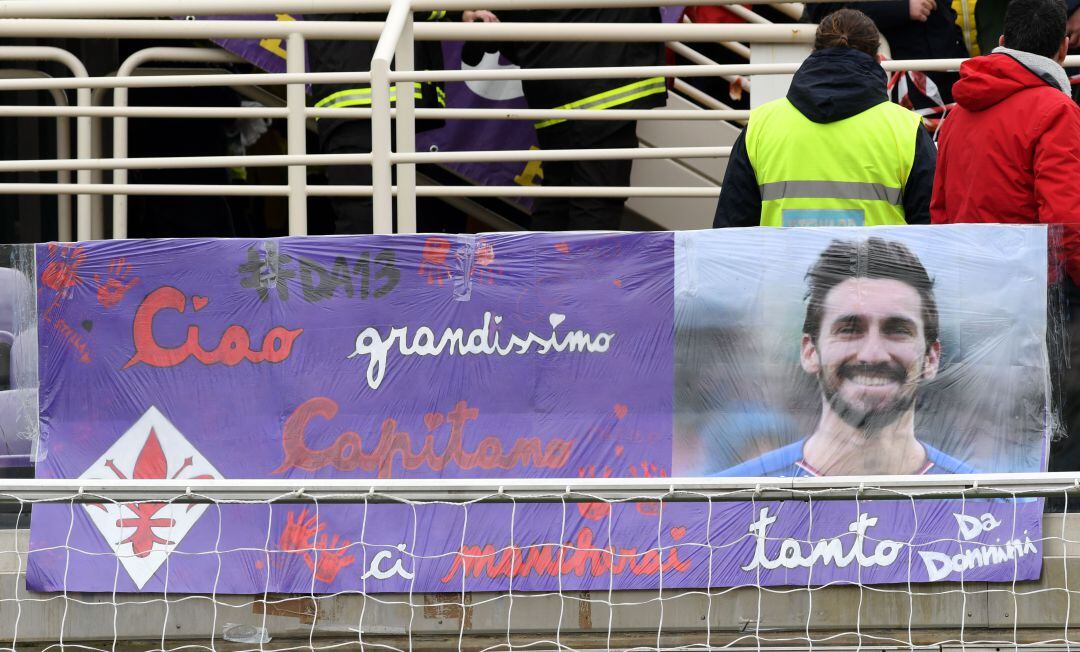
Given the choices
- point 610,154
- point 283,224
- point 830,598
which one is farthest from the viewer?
point 283,224

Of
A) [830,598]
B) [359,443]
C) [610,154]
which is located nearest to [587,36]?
[610,154]

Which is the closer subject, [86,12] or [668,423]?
[668,423]

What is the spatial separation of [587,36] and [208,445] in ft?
8.03

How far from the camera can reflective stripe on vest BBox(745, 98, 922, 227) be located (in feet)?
17.7

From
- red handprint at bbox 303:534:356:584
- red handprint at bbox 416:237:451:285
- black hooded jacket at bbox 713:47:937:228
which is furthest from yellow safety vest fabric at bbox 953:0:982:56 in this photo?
red handprint at bbox 303:534:356:584

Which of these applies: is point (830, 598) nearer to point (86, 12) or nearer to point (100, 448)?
point (100, 448)

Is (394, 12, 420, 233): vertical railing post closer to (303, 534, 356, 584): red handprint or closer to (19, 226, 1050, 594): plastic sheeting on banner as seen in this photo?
(19, 226, 1050, 594): plastic sheeting on banner

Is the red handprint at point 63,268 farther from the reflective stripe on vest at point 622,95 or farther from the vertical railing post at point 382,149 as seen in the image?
the reflective stripe on vest at point 622,95

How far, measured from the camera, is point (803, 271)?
4.86m

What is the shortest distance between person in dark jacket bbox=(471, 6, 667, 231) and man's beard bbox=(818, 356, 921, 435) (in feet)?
7.59

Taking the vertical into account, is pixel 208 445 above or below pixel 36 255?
below

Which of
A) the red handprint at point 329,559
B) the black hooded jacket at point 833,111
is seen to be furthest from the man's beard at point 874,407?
the red handprint at point 329,559

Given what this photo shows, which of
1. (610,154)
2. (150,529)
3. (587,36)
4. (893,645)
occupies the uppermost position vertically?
(587,36)

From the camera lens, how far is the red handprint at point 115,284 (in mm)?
5035
